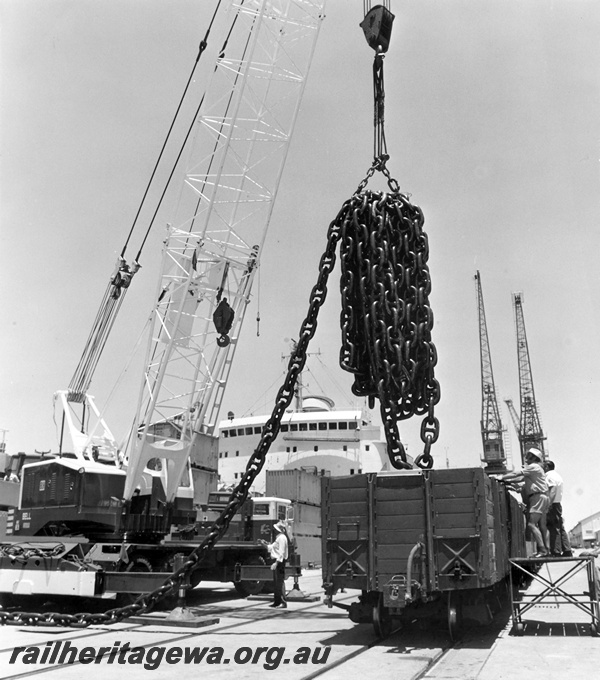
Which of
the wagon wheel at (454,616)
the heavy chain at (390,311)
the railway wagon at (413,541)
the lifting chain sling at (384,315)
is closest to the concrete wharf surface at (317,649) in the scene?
the wagon wheel at (454,616)

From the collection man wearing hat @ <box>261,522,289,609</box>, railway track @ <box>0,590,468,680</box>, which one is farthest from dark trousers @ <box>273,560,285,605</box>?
railway track @ <box>0,590,468,680</box>

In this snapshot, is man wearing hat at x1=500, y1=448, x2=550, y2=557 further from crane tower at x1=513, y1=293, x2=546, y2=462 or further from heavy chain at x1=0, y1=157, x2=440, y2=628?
crane tower at x1=513, y1=293, x2=546, y2=462

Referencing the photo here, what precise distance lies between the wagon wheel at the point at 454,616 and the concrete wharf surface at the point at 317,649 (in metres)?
0.14

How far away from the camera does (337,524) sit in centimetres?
913

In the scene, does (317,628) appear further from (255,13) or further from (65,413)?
(255,13)

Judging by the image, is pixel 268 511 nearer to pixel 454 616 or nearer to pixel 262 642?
pixel 262 642

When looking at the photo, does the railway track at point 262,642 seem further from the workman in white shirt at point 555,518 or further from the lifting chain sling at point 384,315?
the workman in white shirt at point 555,518

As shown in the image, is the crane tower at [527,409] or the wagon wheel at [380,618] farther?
the crane tower at [527,409]

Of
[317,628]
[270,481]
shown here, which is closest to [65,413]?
[317,628]

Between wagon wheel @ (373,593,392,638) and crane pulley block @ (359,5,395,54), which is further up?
crane pulley block @ (359,5,395,54)

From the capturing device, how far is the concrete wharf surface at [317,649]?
7.14 meters

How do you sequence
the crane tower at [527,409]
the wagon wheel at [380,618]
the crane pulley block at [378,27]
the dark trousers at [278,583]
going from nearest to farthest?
the wagon wheel at [380,618] < the crane pulley block at [378,27] < the dark trousers at [278,583] < the crane tower at [527,409]

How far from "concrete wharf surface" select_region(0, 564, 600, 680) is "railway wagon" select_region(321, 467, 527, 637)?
1.85 ft

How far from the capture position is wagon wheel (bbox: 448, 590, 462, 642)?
8836 millimetres
